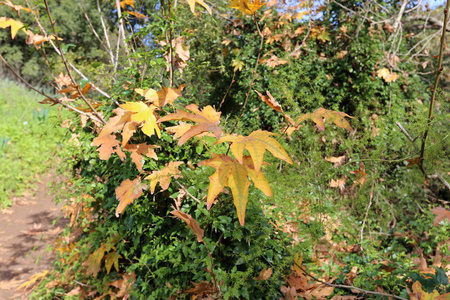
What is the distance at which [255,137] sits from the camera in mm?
940

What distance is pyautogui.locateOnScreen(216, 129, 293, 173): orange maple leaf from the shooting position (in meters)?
0.84

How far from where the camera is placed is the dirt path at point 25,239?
2975 millimetres

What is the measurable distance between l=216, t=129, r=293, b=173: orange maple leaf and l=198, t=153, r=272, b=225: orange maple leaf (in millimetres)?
71

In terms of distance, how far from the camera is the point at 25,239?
150 inches

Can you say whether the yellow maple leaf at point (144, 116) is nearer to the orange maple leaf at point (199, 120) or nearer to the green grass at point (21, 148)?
the orange maple leaf at point (199, 120)

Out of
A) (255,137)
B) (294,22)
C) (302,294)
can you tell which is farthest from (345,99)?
(255,137)

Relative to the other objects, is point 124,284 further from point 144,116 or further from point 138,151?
point 144,116

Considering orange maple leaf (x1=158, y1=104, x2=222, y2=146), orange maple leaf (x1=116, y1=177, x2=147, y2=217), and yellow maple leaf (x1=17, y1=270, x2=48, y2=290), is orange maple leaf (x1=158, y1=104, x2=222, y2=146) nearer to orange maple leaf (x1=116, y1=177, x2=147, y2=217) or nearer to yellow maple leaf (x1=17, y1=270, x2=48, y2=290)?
orange maple leaf (x1=116, y1=177, x2=147, y2=217)

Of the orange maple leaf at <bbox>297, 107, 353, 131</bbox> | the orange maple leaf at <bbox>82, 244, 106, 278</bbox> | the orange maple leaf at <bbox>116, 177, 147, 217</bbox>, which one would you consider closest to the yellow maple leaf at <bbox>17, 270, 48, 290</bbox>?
the orange maple leaf at <bbox>82, 244, 106, 278</bbox>

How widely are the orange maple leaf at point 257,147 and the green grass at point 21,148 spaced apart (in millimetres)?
4036

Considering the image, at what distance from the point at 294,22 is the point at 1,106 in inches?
306

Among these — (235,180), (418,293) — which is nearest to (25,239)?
(235,180)

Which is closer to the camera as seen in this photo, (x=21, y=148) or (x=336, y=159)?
(x=336, y=159)

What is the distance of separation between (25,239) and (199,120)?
3.93m
